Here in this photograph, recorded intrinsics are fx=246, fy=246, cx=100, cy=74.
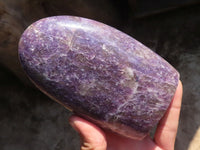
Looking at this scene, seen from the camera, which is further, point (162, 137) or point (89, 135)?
point (162, 137)

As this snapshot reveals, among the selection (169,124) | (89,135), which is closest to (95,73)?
(89,135)

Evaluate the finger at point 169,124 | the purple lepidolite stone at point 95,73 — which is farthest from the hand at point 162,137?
the purple lepidolite stone at point 95,73

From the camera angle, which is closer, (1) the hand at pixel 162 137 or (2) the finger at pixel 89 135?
(2) the finger at pixel 89 135

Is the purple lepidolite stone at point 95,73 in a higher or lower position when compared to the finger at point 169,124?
higher

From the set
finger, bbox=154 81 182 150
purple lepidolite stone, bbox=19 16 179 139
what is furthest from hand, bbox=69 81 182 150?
purple lepidolite stone, bbox=19 16 179 139

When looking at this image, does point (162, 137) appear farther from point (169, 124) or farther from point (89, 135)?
point (89, 135)

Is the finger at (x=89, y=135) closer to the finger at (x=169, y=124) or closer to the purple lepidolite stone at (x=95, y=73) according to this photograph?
the purple lepidolite stone at (x=95, y=73)

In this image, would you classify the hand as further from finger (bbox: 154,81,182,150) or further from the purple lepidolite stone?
the purple lepidolite stone
